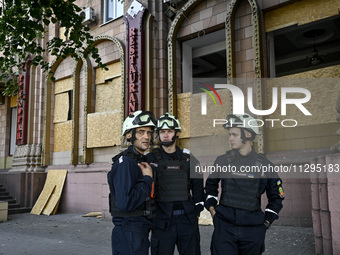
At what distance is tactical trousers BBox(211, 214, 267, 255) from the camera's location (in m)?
3.40

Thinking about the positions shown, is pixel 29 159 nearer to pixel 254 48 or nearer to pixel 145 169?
pixel 254 48

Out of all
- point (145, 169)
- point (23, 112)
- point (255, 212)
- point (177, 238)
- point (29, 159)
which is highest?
point (23, 112)

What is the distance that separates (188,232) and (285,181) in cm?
487

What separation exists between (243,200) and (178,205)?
0.84 meters

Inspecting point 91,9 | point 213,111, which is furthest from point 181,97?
point 91,9

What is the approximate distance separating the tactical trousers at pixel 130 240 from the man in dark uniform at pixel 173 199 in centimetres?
64

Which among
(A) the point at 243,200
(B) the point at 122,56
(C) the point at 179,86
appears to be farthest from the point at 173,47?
(A) the point at 243,200

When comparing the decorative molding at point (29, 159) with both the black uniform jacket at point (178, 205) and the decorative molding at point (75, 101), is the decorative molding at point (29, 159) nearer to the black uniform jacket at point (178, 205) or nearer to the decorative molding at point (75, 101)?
the decorative molding at point (75, 101)

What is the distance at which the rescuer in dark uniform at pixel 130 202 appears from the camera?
2.97 metres

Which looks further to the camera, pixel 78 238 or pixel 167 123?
pixel 78 238

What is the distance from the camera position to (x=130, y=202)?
2957 millimetres

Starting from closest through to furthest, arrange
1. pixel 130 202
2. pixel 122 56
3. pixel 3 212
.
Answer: pixel 130 202 < pixel 3 212 < pixel 122 56

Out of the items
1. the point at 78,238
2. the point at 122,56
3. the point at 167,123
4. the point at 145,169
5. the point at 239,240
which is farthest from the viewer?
the point at 122,56

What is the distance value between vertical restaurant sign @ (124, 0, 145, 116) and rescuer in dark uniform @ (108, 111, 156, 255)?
7.26 m
